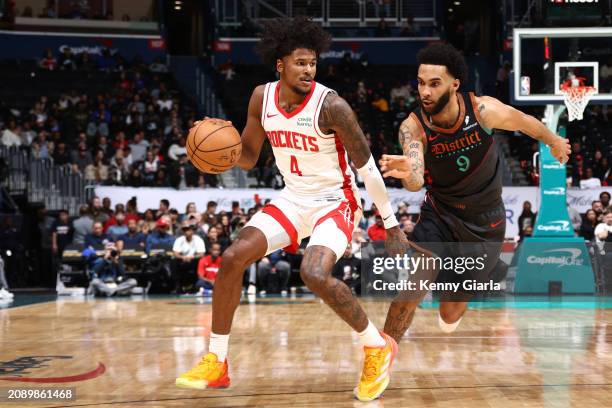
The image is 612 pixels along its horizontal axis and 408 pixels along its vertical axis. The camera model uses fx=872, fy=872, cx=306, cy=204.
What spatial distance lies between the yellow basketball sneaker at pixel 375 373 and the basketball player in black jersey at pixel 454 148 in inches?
23.9

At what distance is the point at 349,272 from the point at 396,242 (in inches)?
372

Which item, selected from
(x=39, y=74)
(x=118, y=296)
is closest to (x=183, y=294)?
(x=118, y=296)

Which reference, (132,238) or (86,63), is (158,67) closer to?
(86,63)

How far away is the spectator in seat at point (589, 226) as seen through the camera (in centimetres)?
1529

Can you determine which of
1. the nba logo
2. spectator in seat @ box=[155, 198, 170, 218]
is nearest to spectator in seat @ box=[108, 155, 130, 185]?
spectator in seat @ box=[155, 198, 170, 218]

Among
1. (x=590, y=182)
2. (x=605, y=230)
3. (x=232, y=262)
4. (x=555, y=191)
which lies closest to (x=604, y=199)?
(x=590, y=182)

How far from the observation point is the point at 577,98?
527 inches

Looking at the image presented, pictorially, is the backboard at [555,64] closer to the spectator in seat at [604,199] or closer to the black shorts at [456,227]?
the spectator in seat at [604,199]

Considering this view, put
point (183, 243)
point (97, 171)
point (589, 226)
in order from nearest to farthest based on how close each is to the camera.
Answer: point (589, 226), point (183, 243), point (97, 171)

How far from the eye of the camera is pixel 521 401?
5234mm

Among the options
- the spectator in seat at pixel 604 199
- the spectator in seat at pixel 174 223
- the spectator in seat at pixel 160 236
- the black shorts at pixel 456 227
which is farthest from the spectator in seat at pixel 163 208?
the black shorts at pixel 456 227

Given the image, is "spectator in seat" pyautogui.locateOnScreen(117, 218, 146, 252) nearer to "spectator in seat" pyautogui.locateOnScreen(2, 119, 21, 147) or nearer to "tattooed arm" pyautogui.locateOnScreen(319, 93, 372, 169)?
"spectator in seat" pyautogui.locateOnScreen(2, 119, 21, 147)

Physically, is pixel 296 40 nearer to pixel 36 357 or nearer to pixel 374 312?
pixel 36 357

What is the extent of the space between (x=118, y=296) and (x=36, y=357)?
329 inches
